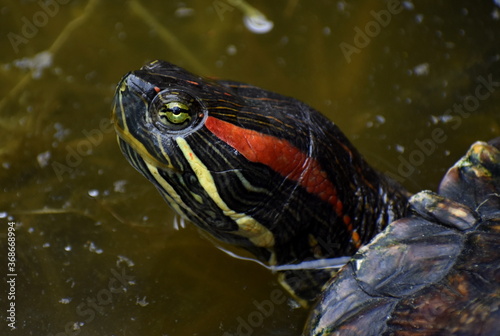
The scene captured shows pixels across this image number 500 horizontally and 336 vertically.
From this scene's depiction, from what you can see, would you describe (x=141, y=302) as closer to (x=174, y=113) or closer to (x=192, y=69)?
(x=174, y=113)

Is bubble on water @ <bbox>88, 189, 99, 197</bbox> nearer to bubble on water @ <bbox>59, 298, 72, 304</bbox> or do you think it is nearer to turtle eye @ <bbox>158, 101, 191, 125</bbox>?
bubble on water @ <bbox>59, 298, 72, 304</bbox>

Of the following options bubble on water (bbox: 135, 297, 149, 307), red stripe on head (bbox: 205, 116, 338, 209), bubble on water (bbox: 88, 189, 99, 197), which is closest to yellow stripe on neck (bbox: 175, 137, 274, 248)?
red stripe on head (bbox: 205, 116, 338, 209)

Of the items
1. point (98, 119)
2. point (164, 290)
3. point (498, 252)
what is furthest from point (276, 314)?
point (98, 119)

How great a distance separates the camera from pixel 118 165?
404 centimetres

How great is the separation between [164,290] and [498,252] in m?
1.76

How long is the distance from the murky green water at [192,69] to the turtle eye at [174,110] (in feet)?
3.72

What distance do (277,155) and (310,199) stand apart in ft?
1.06

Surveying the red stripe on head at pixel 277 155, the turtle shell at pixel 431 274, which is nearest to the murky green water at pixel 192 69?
the turtle shell at pixel 431 274

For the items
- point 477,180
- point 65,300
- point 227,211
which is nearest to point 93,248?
point 65,300

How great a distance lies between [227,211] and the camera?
9.86 ft

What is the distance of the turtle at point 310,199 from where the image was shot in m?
2.68

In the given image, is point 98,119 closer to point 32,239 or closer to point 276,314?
point 32,239

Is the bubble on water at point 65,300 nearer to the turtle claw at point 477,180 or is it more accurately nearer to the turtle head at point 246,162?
the turtle head at point 246,162

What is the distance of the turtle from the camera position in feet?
8.78
